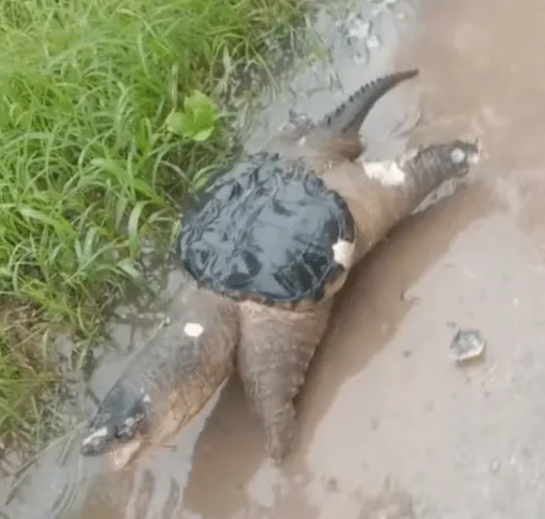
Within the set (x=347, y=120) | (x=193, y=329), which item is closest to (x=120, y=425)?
(x=193, y=329)

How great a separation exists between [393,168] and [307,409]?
0.51 m

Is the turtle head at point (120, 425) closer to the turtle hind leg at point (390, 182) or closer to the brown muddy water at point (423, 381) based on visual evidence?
the brown muddy water at point (423, 381)

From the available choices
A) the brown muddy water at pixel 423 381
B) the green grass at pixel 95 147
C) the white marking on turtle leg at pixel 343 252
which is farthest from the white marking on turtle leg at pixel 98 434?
the white marking on turtle leg at pixel 343 252

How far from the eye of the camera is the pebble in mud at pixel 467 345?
1801 millimetres

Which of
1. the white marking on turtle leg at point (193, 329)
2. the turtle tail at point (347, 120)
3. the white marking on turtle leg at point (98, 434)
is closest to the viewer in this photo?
the white marking on turtle leg at point (98, 434)

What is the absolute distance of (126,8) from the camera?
2.28 meters

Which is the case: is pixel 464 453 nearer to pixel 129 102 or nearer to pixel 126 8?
pixel 129 102

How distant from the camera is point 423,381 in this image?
5.97ft

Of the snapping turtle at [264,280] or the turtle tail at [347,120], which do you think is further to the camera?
the turtle tail at [347,120]

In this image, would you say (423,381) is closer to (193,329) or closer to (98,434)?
(193,329)

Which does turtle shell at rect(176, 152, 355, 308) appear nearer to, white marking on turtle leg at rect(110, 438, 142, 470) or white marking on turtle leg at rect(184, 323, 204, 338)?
white marking on turtle leg at rect(184, 323, 204, 338)

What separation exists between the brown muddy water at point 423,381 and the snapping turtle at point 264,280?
7 centimetres

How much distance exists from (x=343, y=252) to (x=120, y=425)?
53cm

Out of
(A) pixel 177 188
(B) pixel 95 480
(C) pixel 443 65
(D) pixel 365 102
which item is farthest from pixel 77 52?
(B) pixel 95 480
